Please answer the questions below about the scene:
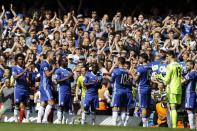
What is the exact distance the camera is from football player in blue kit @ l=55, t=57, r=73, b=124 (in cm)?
1897

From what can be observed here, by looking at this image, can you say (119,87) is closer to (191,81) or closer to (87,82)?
(87,82)

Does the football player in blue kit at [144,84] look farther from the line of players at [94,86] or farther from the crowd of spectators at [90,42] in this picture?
the crowd of spectators at [90,42]

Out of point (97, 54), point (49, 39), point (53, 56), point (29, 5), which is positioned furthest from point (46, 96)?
point (29, 5)

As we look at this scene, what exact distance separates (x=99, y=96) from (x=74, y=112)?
903mm

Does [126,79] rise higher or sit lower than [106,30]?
lower

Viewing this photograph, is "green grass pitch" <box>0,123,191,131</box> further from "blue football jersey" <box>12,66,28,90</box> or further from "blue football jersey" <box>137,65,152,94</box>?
"blue football jersey" <box>12,66,28,90</box>

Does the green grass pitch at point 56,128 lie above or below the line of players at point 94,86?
below

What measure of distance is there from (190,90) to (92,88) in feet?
8.23

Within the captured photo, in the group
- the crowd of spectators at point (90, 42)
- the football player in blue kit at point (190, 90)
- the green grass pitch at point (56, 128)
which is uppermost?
the crowd of spectators at point (90, 42)

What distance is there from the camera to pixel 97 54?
20.6 metres

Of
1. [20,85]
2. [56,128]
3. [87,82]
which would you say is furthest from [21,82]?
[56,128]

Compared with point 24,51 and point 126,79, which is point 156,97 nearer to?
point 126,79

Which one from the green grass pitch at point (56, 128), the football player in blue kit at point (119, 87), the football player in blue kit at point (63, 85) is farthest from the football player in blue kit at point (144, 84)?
the green grass pitch at point (56, 128)

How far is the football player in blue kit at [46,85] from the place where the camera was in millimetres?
18844
